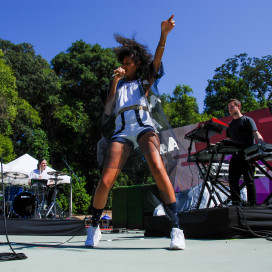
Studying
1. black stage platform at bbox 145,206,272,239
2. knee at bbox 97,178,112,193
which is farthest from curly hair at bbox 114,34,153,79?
black stage platform at bbox 145,206,272,239

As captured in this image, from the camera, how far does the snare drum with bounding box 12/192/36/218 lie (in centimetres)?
936

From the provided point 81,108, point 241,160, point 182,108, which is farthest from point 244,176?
point 182,108

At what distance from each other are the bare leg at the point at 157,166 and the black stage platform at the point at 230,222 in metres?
0.71

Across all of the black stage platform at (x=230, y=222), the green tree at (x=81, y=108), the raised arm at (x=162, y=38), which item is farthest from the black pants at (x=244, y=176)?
the green tree at (x=81, y=108)

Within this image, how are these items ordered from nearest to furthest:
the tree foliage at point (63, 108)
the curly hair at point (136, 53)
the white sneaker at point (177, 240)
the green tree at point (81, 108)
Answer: the white sneaker at point (177, 240) < the curly hair at point (136, 53) < the tree foliage at point (63, 108) < the green tree at point (81, 108)

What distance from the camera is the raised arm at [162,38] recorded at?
2455mm

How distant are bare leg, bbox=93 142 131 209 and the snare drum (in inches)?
295

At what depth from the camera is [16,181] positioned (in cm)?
1057

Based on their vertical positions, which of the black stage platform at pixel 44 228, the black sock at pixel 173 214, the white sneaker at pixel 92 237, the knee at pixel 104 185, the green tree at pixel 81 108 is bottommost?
the black stage platform at pixel 44 228

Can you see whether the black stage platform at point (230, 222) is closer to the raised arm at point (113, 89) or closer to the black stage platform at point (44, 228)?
the raised arm at point (113, 89)

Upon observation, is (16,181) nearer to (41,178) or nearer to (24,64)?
(41,178)

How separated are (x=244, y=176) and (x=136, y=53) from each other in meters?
1.95

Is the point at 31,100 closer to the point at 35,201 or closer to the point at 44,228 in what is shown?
the point at 35,201

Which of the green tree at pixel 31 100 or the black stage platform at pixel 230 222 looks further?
the green tree at pixel 31 100
